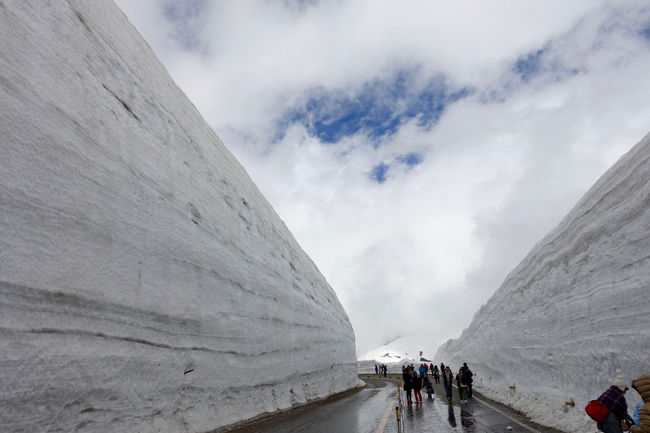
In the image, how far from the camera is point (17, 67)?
205 inches

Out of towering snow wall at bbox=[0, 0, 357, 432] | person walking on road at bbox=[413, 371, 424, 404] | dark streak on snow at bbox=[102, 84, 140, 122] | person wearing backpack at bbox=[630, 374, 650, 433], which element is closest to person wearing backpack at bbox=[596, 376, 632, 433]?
person wearing backpack at bbox=[630, 374, 650, 433]

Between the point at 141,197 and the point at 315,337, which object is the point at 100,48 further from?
the point at 315,337

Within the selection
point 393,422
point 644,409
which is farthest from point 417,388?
point 644,409

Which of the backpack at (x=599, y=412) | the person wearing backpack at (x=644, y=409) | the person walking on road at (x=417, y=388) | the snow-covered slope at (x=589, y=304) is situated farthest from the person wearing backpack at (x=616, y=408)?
the person walking on road at (x=417, y=388)

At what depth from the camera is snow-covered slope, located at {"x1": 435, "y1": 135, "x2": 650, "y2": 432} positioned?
911 cm

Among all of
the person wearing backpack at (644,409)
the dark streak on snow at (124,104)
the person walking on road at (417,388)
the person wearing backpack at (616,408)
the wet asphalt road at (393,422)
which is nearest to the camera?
the person wearing backpack at (644,409)

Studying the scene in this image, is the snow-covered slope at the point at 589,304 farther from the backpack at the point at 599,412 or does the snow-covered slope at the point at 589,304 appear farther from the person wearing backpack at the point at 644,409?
the person wearing backpack at the point at 644,409

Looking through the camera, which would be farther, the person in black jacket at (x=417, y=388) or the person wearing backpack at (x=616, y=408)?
the person in black jacket at (x=417, y=388)

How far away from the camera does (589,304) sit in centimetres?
1144

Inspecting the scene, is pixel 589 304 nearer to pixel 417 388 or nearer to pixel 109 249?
pixel 417 388

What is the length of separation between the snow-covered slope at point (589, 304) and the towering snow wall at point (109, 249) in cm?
818

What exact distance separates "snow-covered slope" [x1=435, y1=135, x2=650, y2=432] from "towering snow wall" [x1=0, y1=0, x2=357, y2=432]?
26.9 feet

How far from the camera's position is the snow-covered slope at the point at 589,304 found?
9109mm

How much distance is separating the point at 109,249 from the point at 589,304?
479 inches
